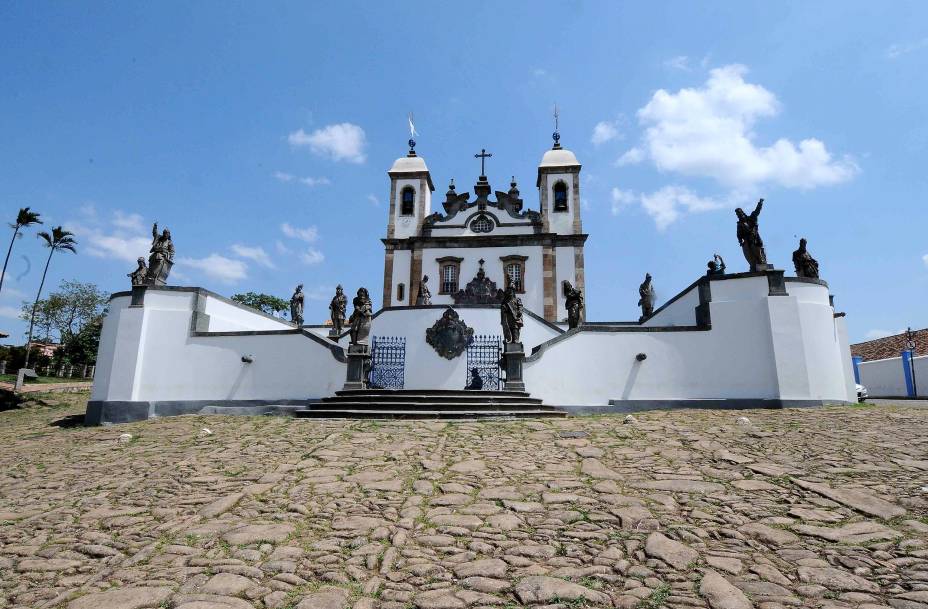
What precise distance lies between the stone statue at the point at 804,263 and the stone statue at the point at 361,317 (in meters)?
11.3

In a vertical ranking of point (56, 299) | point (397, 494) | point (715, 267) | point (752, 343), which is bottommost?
point (397, 494)

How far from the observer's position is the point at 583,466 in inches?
267

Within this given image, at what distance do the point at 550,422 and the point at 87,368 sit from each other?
43980 millimetres

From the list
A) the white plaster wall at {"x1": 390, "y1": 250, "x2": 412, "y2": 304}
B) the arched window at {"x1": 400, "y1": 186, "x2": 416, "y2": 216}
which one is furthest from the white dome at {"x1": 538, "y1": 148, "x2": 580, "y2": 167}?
the white plaster wall at {"x1": 390, "y1": 250, "x2": 412, "y2": 304}

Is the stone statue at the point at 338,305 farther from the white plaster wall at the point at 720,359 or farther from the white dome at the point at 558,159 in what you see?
the white dome at the point at 558,159

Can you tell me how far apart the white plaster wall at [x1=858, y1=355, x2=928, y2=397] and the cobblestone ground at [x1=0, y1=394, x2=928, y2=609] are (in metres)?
32.3

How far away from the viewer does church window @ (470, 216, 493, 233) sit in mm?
32625

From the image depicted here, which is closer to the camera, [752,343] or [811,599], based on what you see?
[811,599]

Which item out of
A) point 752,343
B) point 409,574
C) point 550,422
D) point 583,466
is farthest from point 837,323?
point 409,574

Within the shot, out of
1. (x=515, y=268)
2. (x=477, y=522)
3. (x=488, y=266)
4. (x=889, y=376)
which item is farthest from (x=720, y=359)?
(x=889, y=376)

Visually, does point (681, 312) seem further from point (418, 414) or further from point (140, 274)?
point (140, 274)

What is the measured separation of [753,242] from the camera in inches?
548

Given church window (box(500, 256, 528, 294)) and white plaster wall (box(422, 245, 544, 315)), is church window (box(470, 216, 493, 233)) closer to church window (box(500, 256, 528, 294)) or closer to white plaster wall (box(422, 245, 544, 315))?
white plaster wall (box(422, 245, 544, 315))

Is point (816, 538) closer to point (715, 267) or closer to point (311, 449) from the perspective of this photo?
point (311, 449)
